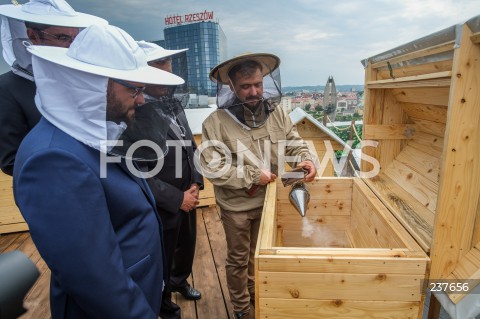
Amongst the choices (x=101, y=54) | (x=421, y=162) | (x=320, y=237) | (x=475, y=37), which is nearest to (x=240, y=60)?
(x=101, y=54)

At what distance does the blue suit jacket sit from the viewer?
0.93m

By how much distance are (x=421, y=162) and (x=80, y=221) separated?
2350 mm

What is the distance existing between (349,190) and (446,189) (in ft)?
4.09

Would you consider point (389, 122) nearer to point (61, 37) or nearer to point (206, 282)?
point (206, 282)

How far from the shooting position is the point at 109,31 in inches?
41.4

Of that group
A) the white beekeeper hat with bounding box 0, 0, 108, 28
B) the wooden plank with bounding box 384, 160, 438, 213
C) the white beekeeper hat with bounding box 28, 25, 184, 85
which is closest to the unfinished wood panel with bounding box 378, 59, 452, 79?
the wooden plank with bounding box 384, 160, 438, 213

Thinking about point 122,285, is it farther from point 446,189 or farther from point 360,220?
point 360,220

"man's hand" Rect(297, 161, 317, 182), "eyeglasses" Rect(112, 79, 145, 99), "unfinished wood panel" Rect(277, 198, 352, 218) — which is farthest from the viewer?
"unfinished wood panel" Rect(277, 198, 352, 218)

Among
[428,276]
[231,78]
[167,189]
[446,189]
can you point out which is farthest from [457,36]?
[167,189]

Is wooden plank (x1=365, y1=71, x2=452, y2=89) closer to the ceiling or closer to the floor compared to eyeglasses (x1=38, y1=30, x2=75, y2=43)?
closer to the floor

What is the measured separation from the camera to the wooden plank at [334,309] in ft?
4.59

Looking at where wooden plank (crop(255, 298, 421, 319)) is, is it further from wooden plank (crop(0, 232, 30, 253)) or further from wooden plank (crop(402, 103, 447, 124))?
wooden plank (crop(0, 232, 30, 253))

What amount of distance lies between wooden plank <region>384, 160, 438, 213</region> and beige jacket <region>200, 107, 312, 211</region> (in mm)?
762

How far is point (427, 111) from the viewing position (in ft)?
6.95
